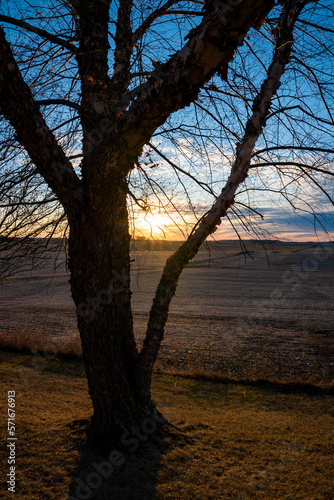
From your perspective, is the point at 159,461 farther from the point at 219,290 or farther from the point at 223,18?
the point at 219,290

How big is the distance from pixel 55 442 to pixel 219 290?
22.8m

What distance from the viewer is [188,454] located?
3.31 m

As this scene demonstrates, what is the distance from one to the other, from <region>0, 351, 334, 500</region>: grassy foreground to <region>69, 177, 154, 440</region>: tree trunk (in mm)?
382

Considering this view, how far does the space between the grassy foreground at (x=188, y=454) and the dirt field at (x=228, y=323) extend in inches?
65.0

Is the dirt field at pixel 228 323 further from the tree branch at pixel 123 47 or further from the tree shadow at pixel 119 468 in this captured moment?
the tree branch at pixel 123 47

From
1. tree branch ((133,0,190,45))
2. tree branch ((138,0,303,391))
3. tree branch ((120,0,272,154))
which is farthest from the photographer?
tree branch ((133,0,190,45))

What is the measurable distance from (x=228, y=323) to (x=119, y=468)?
11811 millimetres

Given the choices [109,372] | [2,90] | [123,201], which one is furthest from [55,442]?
[2,90]

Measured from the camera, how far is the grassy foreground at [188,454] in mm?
2809

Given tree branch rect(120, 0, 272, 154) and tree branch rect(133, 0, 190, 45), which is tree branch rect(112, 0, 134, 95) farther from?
tree branch rect(120, 0, 272, 154)

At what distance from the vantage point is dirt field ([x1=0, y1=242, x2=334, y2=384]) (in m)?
8.18

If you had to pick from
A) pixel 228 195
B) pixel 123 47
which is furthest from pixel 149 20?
pixel 228 195

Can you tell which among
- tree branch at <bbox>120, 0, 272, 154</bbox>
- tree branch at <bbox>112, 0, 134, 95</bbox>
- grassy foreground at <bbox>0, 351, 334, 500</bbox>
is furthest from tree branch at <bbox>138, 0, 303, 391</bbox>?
tree branch at <bbox>112, 0, 134, 95</bbox>

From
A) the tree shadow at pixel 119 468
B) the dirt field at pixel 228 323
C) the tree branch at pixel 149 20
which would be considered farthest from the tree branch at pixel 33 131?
the tree shadow at pixel 119 468
